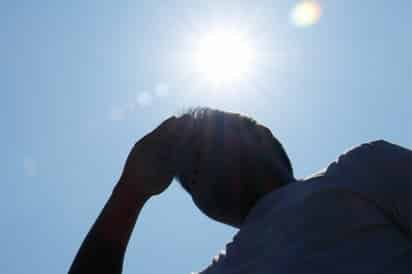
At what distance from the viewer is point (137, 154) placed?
2.15 metres

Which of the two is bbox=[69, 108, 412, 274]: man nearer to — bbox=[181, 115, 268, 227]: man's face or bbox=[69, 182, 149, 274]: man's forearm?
bbox=[181, 115, 268, 227]: man's face

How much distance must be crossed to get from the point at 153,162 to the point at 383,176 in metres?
1.00

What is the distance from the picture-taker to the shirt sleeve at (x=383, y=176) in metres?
1.35

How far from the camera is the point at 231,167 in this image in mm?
1671

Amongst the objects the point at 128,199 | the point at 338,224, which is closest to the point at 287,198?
the point at 338,224

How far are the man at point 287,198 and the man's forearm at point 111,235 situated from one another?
33cm

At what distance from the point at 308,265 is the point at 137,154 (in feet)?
3.48

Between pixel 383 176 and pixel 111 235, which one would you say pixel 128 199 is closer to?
pixel 111 235

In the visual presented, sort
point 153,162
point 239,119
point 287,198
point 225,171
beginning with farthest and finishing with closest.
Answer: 1. point 153,162
2. point 239,119
3. point 225,171
4. point 287,198

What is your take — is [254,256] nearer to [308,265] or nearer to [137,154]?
[308,265]

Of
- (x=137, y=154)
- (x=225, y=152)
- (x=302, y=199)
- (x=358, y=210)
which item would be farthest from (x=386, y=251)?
(x=137, y=154)

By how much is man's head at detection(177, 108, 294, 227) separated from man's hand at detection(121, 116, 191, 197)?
0.64 feet

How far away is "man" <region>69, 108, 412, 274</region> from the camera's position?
4.16 ft

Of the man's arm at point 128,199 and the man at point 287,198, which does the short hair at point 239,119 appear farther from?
the man's arm at point 128,199
